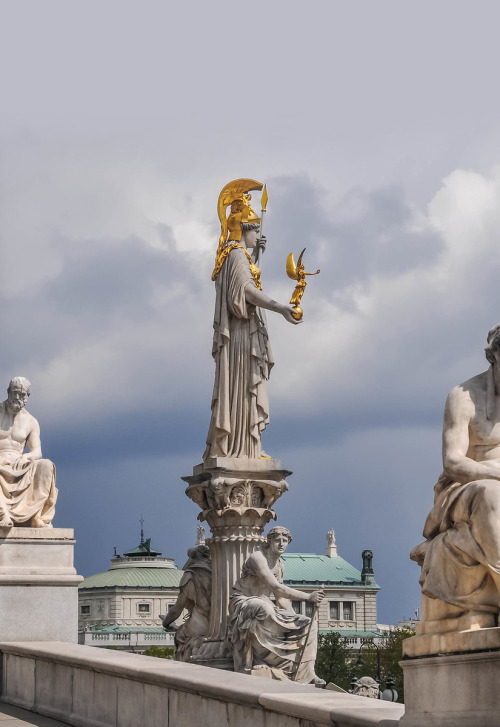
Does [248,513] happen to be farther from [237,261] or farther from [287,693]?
[287,693]

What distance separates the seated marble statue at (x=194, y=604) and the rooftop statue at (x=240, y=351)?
4.25 feet

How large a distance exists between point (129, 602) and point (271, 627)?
265ft

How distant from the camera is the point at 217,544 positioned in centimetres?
1594

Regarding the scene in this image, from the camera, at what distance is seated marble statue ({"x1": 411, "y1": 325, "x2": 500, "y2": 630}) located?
587cm

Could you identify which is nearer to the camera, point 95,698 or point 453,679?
point 453,679

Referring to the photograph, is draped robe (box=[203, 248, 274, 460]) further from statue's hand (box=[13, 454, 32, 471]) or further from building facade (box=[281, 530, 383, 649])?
building facade (box=[281, 530, 383, 649])

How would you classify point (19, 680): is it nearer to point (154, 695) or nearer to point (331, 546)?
point (154, 695)

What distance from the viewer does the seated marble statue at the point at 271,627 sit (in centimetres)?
1379

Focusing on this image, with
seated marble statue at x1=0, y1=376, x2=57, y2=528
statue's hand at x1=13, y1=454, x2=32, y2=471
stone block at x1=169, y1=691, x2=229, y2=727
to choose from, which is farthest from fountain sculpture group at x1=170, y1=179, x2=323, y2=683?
A: stone block at x1=169, y1=691, x2=229, y2=727

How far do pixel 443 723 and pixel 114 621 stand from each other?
8602 centimetres

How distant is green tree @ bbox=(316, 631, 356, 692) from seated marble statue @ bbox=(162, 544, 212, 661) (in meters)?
43.3

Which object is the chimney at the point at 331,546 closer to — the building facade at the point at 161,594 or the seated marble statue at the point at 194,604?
the building facade at the point at 161,594

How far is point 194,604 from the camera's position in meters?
16.2

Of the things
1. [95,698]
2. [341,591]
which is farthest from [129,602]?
[95,698]
